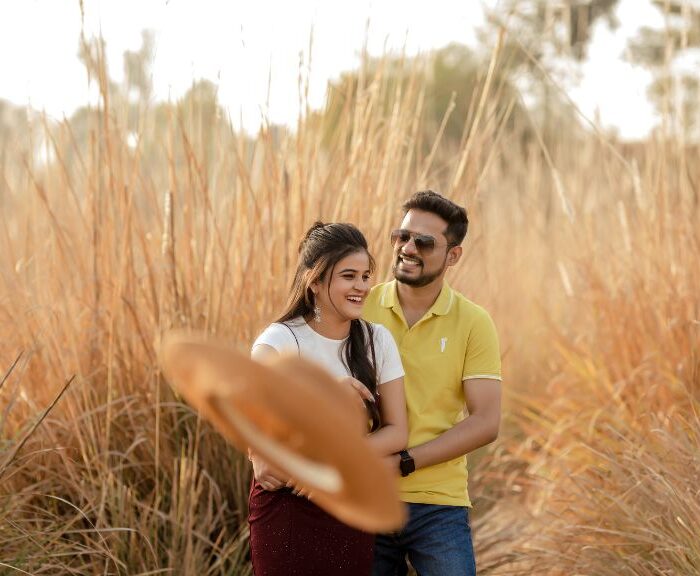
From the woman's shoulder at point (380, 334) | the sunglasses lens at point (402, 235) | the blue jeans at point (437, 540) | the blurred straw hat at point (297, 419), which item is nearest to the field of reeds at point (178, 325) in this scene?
the blue jeans at point (437, 540)

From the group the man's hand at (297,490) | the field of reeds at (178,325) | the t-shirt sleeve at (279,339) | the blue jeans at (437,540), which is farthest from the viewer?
the field of reeds at (178,325)

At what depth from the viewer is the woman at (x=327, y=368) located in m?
2.20

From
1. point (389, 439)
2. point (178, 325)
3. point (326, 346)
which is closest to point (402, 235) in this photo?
point (326, 346)

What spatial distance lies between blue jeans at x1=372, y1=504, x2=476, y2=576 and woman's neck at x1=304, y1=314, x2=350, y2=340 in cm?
46

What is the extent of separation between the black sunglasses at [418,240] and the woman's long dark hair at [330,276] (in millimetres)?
229

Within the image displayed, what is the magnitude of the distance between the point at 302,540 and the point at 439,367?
56 centimetres

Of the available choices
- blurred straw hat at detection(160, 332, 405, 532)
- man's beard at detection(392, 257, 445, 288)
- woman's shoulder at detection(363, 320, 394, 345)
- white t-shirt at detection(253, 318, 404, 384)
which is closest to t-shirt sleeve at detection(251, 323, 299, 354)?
white t-shirt at detection(253, 318, 404, 384)

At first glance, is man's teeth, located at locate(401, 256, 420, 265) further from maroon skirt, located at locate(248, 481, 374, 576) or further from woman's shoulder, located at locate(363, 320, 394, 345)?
maroon skirt, located at locate(248, 481, 374, 576)

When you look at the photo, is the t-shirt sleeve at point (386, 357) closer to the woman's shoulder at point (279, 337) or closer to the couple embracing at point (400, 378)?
the couple embracing at point (400, 378)

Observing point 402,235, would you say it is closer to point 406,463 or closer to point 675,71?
point 406,463

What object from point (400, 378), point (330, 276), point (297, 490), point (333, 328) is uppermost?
point (330, 276)

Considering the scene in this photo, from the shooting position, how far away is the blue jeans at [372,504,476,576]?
2443mm

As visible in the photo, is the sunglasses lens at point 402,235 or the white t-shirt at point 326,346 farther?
the sunglasses lens at point 402,235

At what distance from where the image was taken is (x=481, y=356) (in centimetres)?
255
